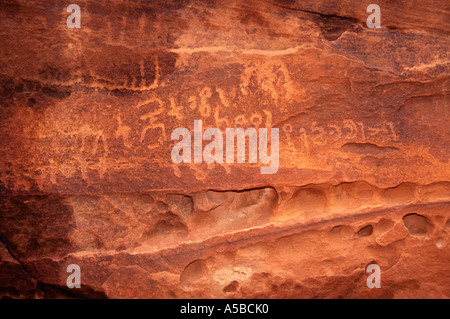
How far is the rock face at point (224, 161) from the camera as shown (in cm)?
176

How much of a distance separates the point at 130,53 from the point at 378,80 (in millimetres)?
1200

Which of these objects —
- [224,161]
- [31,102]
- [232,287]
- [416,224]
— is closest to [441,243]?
[416,224]

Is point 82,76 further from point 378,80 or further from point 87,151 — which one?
point 378,80

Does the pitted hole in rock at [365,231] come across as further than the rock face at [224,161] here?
Yes

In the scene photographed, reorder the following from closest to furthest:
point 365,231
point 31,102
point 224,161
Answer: point 31,102
point 224,161
point 365,231

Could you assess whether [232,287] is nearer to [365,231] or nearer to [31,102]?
[365,231]

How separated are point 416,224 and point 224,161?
3.65 ft

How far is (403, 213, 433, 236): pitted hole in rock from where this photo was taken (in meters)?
2.07

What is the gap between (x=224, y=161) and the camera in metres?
1.86

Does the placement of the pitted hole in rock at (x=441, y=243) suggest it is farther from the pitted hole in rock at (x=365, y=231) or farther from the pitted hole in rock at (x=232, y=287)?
the pitted hole in rock at (x=232, y=287)

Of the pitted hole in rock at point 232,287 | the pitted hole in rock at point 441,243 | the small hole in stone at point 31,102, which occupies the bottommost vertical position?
the pitted hole in rock at point 232,287

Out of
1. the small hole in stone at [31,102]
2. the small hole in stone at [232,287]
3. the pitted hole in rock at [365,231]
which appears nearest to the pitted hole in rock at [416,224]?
the pitted hole in rock at [365,231]

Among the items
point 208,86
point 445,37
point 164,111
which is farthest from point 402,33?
point 164,111

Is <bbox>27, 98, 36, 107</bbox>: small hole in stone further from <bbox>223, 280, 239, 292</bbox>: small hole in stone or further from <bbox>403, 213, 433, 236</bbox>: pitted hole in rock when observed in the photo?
<bbox>403, 213, 433, 236</bbox>: pitted hole in rock
